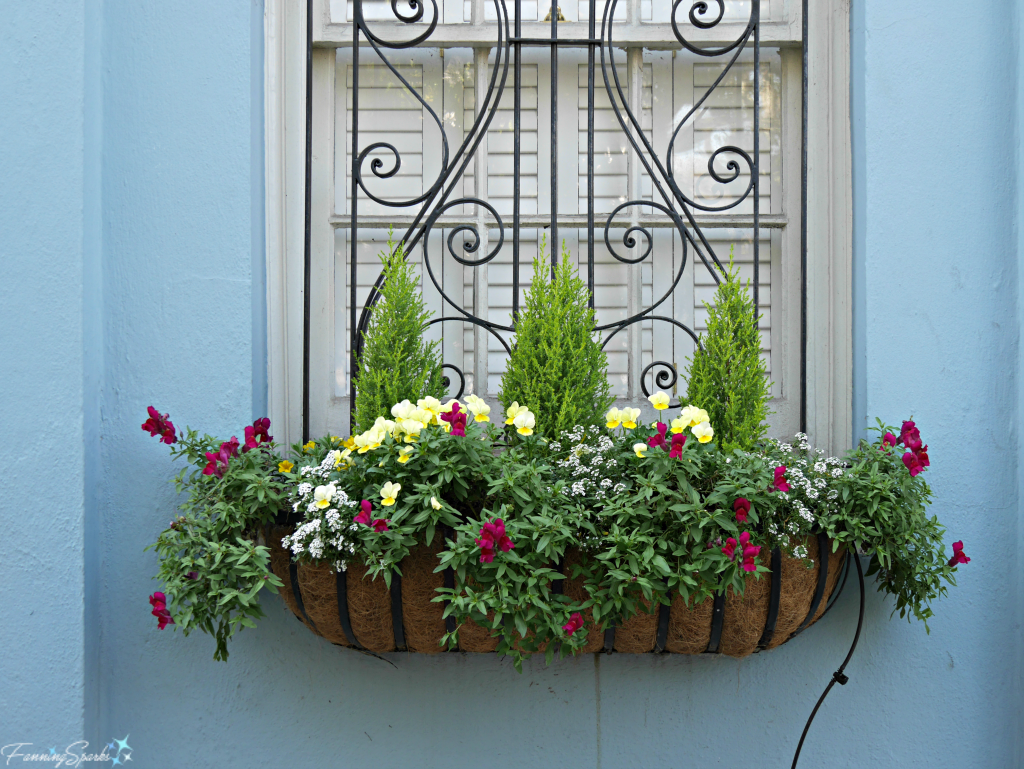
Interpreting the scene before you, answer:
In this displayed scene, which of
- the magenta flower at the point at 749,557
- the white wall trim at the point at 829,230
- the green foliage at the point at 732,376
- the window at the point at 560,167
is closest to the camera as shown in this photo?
the magenta flower at the point at 749,557

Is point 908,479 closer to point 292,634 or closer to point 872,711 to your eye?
point 872,711

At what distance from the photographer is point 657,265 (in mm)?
2195

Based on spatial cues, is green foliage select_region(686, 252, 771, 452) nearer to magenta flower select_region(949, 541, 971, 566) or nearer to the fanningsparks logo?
magenta flower select_region(949, 541, 971, 566)

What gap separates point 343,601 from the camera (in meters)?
1.71

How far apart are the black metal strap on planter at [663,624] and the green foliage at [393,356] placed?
0.81 m

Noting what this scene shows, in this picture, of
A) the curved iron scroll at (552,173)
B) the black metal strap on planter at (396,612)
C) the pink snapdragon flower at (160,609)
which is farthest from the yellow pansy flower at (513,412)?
the pink snapdragon flower at (160,609)

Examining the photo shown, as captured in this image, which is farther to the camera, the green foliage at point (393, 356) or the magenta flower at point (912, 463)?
the green foliage at point (393, 356)

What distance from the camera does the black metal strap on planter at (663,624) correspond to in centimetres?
170

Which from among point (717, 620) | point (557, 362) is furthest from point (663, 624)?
point (557, 362)

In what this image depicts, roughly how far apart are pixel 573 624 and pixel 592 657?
423 mm

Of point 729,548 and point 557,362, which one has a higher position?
point 557,362

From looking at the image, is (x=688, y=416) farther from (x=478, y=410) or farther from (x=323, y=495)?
(x=323, y=495)

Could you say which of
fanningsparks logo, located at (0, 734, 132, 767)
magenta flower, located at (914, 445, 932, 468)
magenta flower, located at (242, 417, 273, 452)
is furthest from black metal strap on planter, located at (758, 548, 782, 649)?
fanningsparks logo, located at (0, 734, 132, 767)

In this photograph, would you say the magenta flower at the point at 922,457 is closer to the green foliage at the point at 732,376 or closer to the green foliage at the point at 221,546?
the green foliage at the point at 732,376
